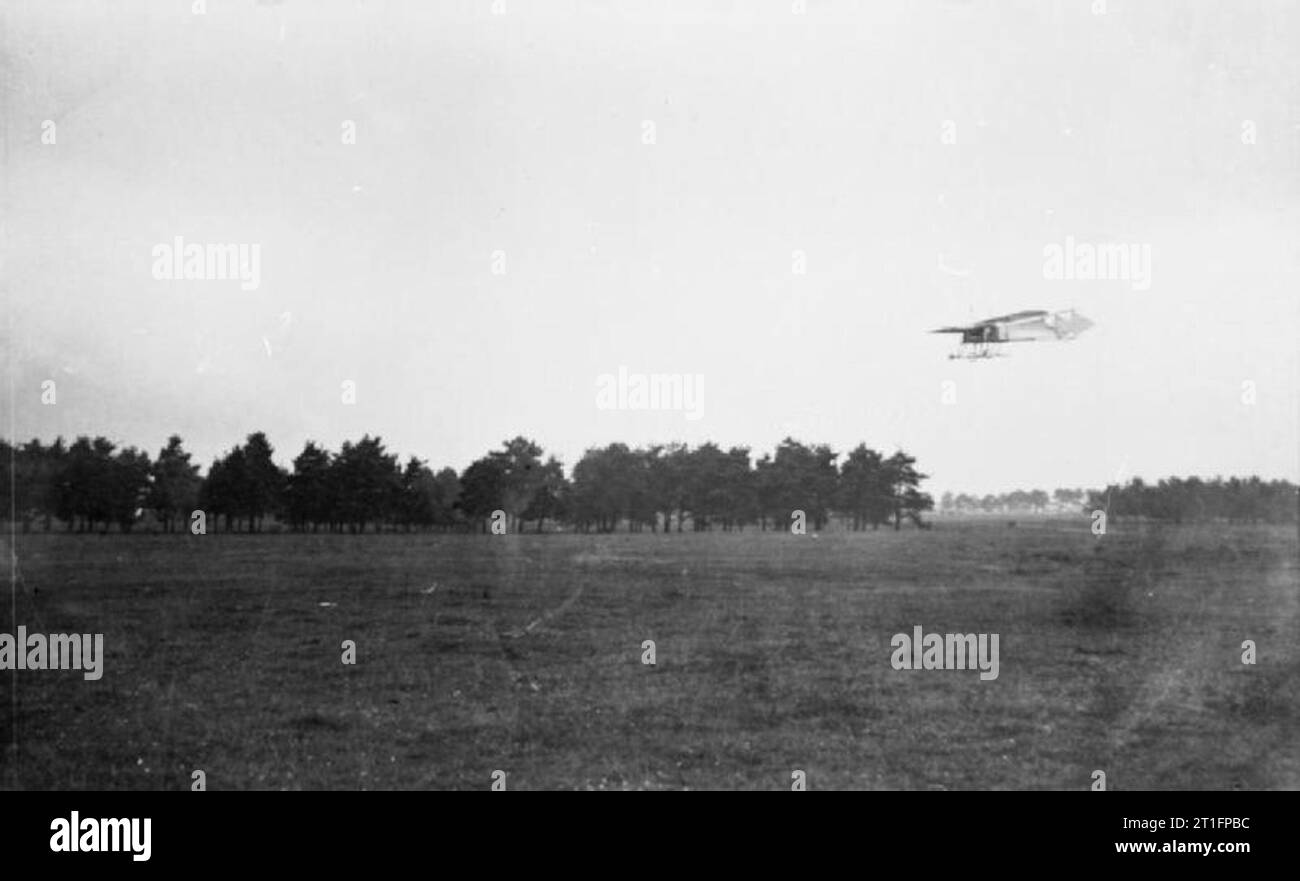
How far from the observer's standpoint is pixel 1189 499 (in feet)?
71.6

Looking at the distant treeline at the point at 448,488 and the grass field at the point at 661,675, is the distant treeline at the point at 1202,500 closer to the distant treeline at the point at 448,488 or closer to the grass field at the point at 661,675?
the grass field at the point at 661,675

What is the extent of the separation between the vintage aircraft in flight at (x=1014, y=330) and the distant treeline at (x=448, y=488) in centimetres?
325

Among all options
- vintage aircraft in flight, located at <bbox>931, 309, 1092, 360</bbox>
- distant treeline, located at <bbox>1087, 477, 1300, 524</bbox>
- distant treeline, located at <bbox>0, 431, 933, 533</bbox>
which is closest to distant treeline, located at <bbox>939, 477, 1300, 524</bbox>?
distant treeline, located at <bbox>1087, 477, 1300, 524</bbox>

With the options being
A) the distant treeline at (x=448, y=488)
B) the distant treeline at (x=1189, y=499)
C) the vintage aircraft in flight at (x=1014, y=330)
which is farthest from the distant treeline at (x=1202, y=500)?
the vintage aircraft in flight at (x=1014, y=330)

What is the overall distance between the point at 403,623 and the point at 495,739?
23.9ft

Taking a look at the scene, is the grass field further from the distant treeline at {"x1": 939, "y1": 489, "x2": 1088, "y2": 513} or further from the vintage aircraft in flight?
the vintage aircraft in flight

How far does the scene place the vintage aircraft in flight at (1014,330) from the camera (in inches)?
639

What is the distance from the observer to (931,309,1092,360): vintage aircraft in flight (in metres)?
16.2

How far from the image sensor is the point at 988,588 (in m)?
21.5

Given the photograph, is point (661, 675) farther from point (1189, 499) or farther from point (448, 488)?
point (1189, 499)
